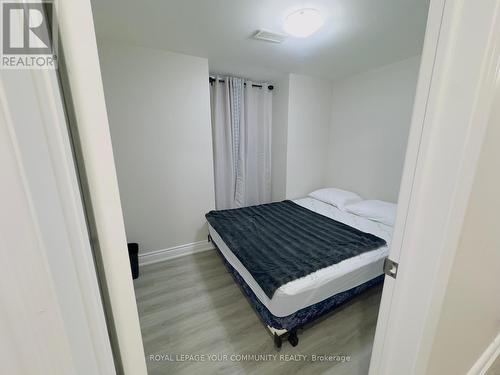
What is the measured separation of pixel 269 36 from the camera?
1.89 metres

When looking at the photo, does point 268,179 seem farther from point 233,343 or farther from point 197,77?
point 233,343

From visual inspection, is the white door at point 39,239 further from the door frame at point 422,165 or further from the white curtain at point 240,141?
the white curtain at point 240,141

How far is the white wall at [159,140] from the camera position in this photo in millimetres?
2131

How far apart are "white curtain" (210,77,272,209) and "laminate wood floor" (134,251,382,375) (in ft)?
4.62

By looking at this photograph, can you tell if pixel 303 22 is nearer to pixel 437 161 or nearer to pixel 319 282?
pixel 437 161

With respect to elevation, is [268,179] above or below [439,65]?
below

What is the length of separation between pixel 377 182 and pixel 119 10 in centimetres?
324

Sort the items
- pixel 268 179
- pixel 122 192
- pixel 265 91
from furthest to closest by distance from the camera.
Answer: pixel 268 179 → pixel 265 91 → pixel 122 192

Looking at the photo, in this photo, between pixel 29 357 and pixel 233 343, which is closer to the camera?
pixel 29 357

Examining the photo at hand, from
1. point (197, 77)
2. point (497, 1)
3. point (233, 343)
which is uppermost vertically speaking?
point (197, 77)

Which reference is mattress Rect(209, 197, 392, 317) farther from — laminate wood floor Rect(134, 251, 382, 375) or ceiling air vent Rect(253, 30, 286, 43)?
ceiling air vent Rect(253, 30, 286, 43)

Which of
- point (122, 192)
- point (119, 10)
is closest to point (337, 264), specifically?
point (122, 192)

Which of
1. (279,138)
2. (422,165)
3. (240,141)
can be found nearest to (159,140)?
(240,141)

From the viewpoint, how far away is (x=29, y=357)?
0.31m
